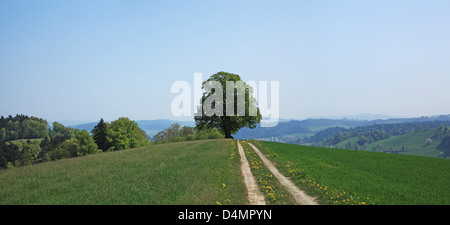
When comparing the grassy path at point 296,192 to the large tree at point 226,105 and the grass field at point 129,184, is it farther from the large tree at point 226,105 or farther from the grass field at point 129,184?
the large tree at point 226,105

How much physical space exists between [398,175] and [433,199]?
29.9ft

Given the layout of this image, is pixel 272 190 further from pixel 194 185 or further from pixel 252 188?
pixel 194 185

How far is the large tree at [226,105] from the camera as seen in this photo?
57906mm

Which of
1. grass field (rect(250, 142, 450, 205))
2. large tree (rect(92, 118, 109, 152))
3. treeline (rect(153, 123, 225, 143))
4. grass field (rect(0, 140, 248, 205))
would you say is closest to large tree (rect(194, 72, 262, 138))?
treeline (rect(153, 123, 225, 143))

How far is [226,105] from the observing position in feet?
188

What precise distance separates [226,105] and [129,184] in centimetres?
3950

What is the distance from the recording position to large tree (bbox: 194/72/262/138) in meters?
57.9

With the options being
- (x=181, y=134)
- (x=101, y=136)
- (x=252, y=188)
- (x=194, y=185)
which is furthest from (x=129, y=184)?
(x=181, y=134)

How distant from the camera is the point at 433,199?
15.1m

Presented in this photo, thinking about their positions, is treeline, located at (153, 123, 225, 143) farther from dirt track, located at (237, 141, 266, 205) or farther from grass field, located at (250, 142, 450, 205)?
dirt track, located at (237, 141, 266, 205)

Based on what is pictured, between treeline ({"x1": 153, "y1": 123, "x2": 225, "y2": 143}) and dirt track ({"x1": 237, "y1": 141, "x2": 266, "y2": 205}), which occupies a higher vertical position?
dirt track ({"x1": 237, "y1": 141, "x2": 266, "y2": 205})

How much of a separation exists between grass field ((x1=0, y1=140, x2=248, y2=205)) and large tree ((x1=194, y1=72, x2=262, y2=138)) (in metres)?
30.0
